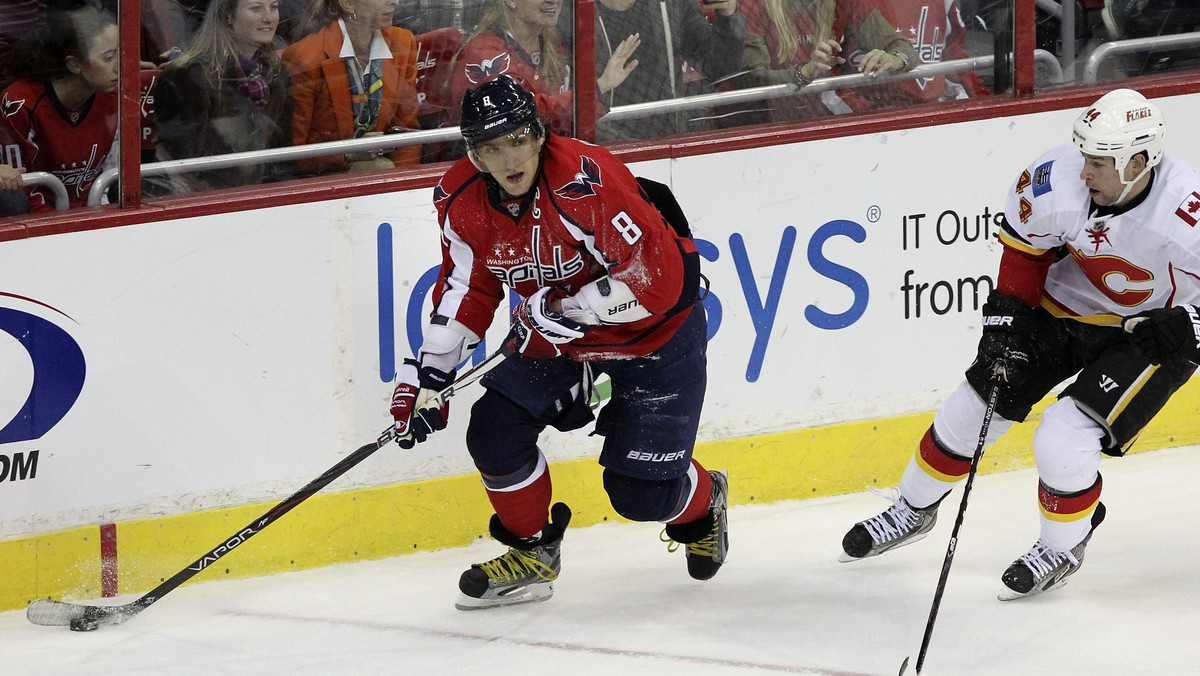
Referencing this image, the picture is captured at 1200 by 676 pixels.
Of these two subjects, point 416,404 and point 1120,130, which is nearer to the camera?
point 1120,130

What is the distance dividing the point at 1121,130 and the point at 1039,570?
1013mm

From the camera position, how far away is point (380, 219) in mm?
3768

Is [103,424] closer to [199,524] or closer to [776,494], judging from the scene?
[199,524]

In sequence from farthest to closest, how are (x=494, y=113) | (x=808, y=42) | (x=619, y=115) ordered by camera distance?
(x=808, y=42), (x=619, y=115), (x=494, y=113)

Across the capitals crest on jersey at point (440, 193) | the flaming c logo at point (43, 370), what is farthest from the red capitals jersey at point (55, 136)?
the capitals crest on jersey at point (440, 193)

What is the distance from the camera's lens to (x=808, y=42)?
14.0ft

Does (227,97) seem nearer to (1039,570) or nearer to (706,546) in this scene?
(706,546)

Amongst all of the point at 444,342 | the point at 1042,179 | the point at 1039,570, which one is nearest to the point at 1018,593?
the point at 1039,570

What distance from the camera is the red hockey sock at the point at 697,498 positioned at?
3.49 metres

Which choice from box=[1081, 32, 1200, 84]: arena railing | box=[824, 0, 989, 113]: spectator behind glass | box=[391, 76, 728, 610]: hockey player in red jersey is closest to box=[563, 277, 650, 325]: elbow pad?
box=[391, 76, 728, 610]: hockey player in red jersey

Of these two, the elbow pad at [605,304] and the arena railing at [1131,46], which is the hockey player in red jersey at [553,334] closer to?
the elbow pad at [605,304]

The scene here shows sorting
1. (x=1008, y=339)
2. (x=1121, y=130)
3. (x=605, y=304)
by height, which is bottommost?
(x=1008, y=339)

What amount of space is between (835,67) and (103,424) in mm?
2233

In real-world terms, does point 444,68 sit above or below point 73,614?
above
